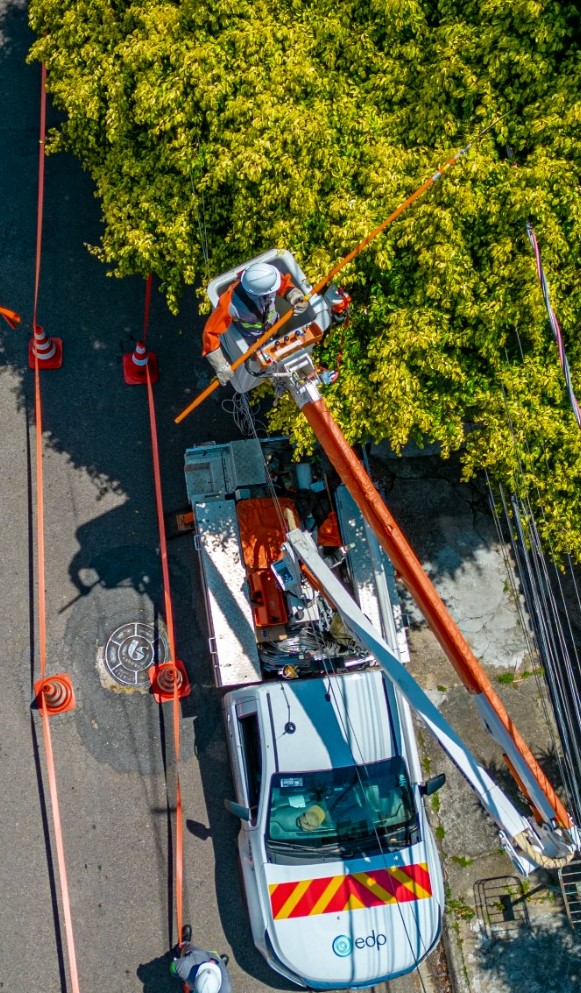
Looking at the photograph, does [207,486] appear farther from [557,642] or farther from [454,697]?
[557,642]

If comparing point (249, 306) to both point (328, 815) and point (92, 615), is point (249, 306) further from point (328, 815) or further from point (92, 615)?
point (328, 815)

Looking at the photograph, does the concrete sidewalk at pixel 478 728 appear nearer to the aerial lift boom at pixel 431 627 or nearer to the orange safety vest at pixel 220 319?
the aerial lift boom at pixel 431 627

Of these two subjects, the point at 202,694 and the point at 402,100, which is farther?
the point at 202,694

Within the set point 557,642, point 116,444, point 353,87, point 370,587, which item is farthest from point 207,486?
point 557,642

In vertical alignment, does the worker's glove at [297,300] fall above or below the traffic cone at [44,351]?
below

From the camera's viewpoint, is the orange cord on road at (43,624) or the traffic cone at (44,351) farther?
the traffic cone at (44,351)

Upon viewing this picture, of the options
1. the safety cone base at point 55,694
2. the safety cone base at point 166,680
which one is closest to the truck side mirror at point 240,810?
the safety cone base at point 166,680
